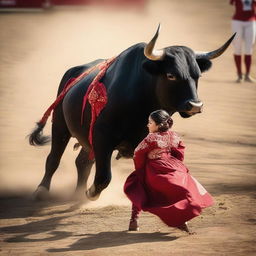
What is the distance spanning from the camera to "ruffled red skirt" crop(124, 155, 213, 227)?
268 inches

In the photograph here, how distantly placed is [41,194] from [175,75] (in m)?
2.17

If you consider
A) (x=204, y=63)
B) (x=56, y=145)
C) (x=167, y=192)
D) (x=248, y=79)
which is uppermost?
(x=204, y=63)

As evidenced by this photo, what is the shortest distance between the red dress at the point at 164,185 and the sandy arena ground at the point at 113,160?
24 centimetres

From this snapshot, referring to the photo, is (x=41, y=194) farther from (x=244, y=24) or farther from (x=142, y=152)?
(x=244, y=24)

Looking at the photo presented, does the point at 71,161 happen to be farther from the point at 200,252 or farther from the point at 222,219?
the point at 200,252

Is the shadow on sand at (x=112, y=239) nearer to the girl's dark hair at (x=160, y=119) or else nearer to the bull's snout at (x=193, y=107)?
the girl's dark hair at (x=160, y=119)

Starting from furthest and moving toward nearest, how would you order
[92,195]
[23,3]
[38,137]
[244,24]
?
[23,3], [244,24], [38,137], [92,195]

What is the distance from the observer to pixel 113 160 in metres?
10.5

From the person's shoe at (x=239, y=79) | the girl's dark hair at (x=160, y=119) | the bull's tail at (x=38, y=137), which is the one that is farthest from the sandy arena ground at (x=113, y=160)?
the girl's dark hair at (x=160, y=119)

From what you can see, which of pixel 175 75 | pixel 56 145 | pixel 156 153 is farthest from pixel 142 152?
pixel 56 145

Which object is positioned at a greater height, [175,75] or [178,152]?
[175,75]

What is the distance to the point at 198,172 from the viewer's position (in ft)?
32.5

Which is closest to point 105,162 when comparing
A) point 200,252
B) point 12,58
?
point 200,252

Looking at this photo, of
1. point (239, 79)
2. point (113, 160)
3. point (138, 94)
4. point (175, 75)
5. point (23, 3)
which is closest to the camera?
point (175, 75)
